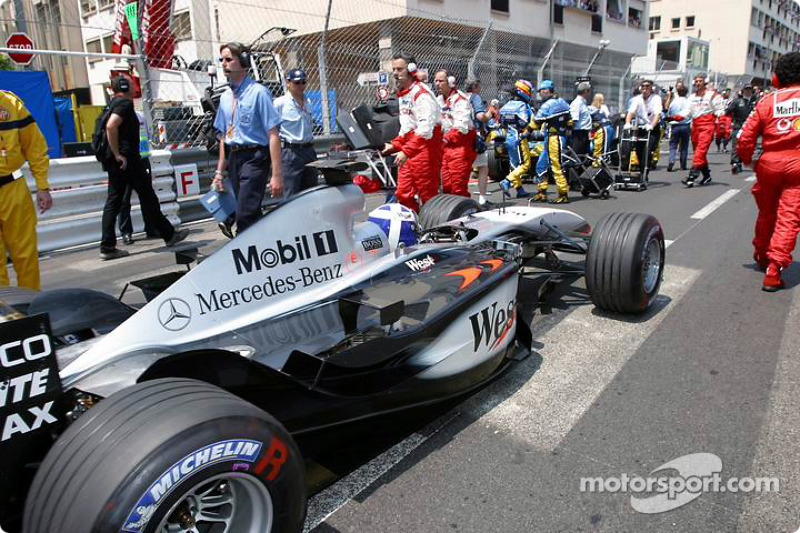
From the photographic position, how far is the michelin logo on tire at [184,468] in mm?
1387

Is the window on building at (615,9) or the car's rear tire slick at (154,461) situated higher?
the window on building at (615,9)

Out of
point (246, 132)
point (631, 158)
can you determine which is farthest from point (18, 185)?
point (631, 158)

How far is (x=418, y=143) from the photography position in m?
6.16

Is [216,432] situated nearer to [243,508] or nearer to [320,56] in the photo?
[243,508]

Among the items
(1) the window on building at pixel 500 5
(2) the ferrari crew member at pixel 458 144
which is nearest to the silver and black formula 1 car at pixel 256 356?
(2) the ferrari crew member at pixel 458 144

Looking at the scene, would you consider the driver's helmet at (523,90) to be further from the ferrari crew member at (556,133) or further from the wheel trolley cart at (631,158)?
the wheel trolley cart at (631,158)

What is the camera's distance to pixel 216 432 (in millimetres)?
1507

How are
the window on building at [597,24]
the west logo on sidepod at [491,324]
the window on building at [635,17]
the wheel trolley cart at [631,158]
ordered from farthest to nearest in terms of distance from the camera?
the window on building at [635,17] < the window on building at [597,24] < the wheel trolley cart at [631,158] < the west logo on sidepod at [491,324]

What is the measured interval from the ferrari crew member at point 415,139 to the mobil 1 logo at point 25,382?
4827mm

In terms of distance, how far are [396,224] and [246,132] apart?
1.72 m

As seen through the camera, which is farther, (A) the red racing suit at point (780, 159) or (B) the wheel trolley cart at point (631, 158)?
(B) the wheel trolley cart at point (631, 158)

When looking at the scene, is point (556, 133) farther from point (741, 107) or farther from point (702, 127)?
point (741, 107)

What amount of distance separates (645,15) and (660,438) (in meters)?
45.9

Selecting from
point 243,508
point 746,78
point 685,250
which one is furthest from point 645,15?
point 243,508
